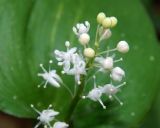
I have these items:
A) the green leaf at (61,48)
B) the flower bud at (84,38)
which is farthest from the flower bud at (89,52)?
the green leaf at (61,48)

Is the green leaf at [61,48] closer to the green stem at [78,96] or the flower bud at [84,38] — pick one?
the green stem at [78,96]

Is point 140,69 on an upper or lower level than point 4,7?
lower

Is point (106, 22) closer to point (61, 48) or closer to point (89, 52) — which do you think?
point (89, 52)

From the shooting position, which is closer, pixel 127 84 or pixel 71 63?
pixel 71 63

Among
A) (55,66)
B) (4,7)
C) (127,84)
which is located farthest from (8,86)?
(127,84)

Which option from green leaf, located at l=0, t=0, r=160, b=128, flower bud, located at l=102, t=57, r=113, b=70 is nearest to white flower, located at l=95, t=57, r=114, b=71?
flower bud, located at l=102, t=57, r=113, b=70

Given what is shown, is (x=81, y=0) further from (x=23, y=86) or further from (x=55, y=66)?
(x=23, y=86)

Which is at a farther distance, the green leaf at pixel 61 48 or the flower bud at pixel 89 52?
the green leaf at pixel 61 48
